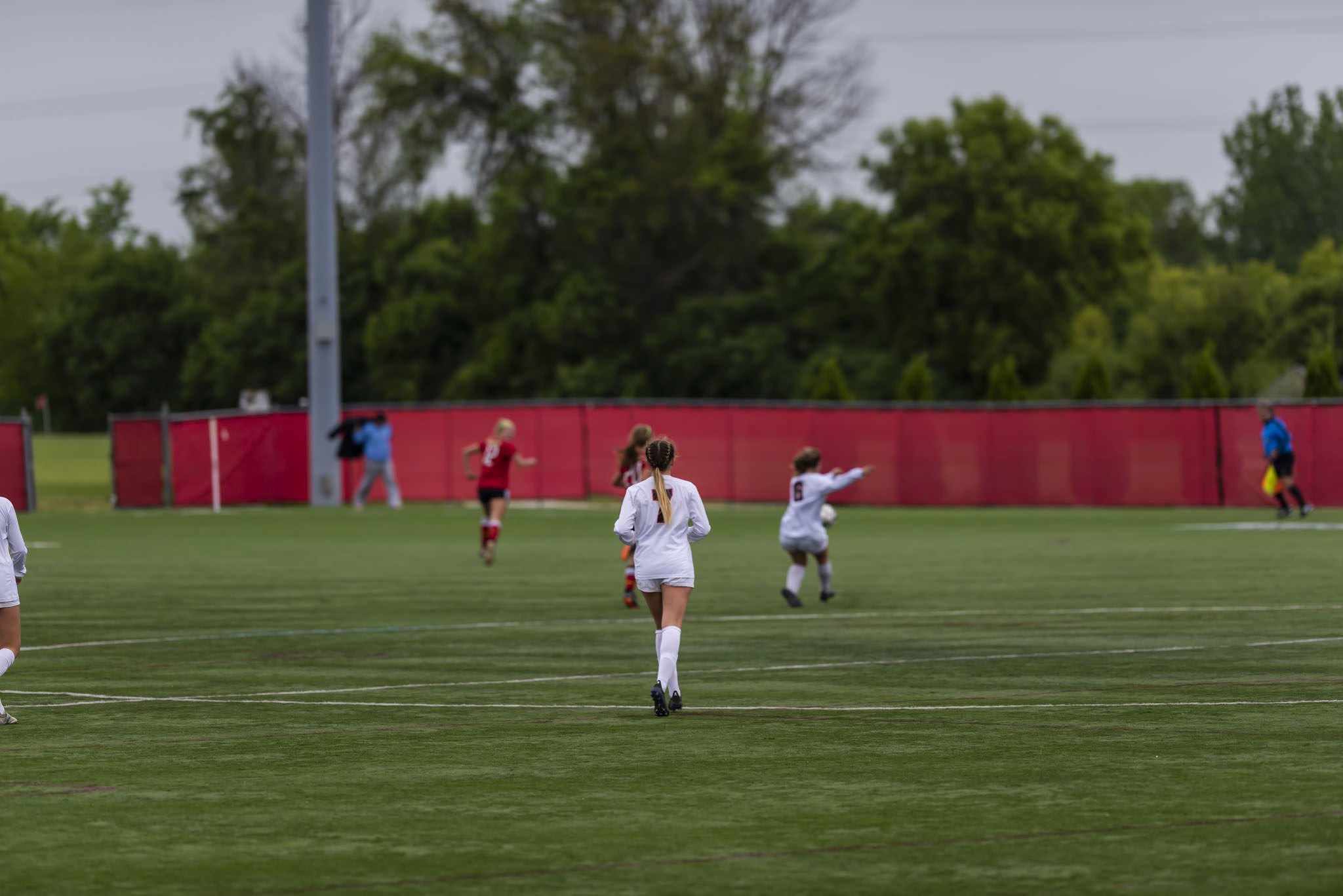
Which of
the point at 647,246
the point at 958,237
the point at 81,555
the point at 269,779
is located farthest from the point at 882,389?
the point at 269,779

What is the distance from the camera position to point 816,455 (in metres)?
19.3

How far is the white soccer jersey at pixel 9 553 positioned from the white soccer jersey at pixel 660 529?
133 inches

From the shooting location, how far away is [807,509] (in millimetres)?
18859

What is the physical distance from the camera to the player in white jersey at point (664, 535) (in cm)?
1130

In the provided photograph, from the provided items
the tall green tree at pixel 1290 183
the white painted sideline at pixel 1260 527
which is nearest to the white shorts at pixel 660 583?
the white painted sideline at pixel 1260 527

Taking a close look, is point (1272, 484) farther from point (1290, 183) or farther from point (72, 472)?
point (1290, 183)

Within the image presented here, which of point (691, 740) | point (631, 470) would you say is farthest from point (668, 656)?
point (631, 470)

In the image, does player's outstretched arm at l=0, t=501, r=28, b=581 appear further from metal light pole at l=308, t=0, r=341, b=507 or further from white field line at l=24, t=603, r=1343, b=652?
metal light pole at l=308, t=0, r=341, b=507

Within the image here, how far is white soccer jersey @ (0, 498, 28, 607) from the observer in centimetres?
1048

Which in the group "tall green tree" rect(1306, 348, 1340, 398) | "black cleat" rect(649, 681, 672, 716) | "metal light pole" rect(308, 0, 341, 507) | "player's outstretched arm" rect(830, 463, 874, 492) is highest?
"metal light pole" rect(308, 0, 341, 507)

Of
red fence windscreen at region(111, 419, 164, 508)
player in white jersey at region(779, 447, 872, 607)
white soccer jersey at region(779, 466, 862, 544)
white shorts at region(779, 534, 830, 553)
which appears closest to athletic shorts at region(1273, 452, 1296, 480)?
player in white jersey at region(779, 447, 872, 607)

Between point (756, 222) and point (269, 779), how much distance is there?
6304cm

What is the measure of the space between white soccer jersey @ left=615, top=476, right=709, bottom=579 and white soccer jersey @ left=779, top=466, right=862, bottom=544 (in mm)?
7290

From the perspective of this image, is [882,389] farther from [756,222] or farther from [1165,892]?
[1165,892]
